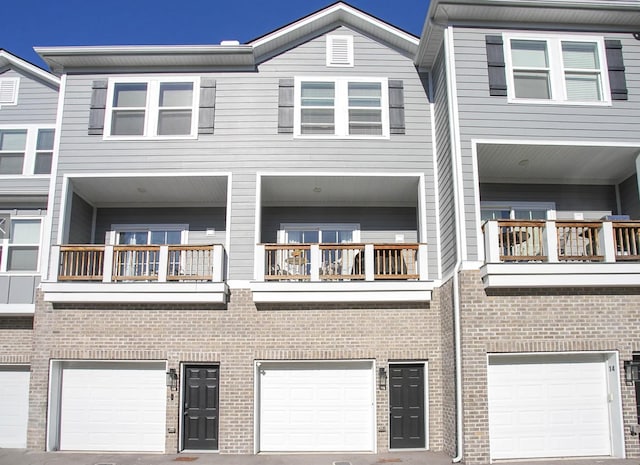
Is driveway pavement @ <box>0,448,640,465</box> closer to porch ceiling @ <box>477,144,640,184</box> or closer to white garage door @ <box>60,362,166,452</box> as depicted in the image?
white garage door @ <box>60,362,166,452</box>

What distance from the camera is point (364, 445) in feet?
37.8

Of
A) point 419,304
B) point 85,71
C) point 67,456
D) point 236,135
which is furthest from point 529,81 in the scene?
point 67,456

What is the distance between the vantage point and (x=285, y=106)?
12.8m

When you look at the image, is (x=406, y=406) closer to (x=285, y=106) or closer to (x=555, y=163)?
(x=555, y=163)

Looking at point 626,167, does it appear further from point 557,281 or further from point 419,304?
point 419,304

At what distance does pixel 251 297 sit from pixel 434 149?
5243mm

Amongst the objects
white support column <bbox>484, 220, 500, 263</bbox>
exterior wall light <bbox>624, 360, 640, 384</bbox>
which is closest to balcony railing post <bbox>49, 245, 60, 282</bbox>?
white support column <bbox>484, 220, 500, 263</bbox>

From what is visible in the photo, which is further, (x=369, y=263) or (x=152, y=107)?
(x=152, y=107)

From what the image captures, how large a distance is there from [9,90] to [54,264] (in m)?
5.46

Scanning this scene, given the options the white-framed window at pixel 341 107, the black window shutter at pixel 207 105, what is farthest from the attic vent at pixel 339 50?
the black window shutter at pixel 207 105

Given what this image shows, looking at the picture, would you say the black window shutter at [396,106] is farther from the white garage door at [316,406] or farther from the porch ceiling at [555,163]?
the white garage door at [316,406]

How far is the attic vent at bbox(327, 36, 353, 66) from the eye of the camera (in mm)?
13125

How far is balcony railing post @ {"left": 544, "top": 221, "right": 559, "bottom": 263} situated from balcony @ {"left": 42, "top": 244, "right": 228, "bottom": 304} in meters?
6.41

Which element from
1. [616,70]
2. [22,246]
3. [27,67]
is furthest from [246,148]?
[616,70]
